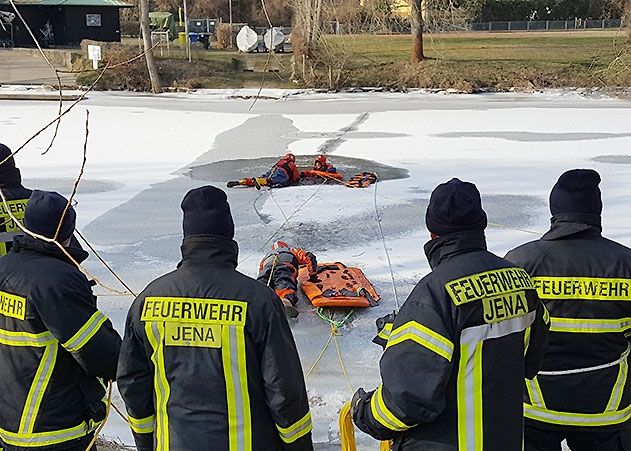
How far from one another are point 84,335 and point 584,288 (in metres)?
1.90

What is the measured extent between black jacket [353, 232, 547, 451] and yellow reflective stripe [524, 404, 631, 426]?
20.7 inches

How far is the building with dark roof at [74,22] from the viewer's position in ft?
115

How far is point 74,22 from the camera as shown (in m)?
35.4

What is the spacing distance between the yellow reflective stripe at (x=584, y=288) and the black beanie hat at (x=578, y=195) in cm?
28

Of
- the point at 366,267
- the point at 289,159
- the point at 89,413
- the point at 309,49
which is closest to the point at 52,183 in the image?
the point at 289,159

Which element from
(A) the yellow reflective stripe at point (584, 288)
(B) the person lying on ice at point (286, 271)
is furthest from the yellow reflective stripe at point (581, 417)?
(B) the person lying on ice at point (286, 271)

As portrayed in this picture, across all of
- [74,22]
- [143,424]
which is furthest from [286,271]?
[74,22]

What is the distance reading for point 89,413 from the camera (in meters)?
3.02

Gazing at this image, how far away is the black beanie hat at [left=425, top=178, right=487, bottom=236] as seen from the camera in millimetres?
2473

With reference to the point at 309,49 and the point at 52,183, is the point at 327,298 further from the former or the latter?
the point at 309,49

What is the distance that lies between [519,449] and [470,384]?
1.13ft

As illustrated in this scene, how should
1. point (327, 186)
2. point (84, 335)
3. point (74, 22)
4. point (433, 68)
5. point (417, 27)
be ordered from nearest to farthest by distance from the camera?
point (84, 335), point (327, 186), point (433, 68), point (417, 27), point (74, 22)

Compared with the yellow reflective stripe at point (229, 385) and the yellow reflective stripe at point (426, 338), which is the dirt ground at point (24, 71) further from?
the yellow reflective stripe at point (426, 338)

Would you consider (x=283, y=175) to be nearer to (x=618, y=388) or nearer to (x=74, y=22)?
(x=618, y=388)
